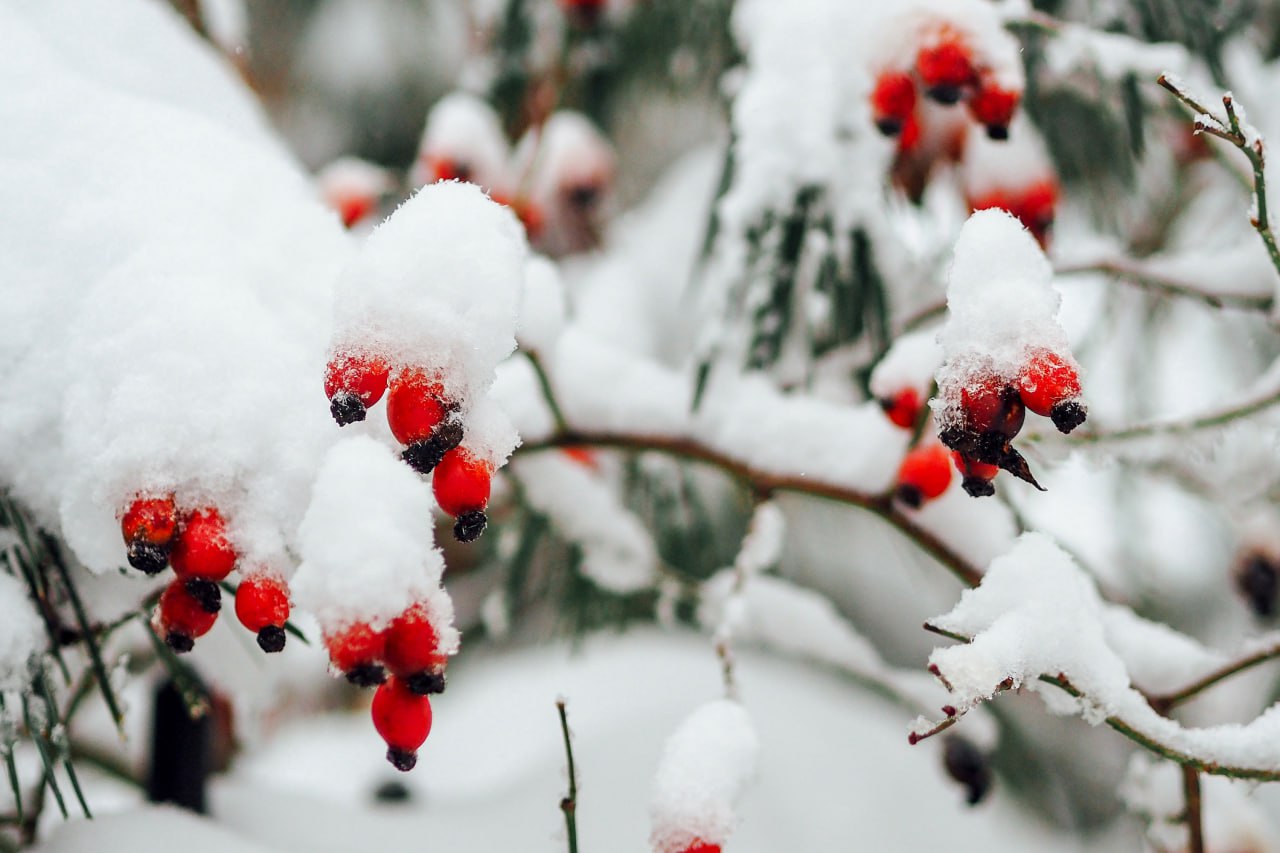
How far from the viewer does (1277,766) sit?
1.56 ft

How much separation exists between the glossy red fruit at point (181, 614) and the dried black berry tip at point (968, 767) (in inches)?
24.9

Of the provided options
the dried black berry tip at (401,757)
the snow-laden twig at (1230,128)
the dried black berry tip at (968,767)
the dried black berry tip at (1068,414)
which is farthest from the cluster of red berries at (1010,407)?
the dried black berry tip at (968,767)

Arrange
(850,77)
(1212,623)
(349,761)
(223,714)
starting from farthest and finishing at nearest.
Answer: (349,761), (1212,623), (223,714), (850,77)

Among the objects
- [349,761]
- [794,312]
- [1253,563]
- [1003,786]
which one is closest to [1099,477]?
[1253,563]

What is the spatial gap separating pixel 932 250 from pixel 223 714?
35.7 inches

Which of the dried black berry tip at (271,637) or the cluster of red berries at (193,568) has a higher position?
the cluster of red berries at (193,568)

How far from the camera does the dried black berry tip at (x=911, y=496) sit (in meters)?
0.64

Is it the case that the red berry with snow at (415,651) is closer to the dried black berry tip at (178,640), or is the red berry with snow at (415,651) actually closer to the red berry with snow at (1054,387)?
the dried black berry tip at (178,640)

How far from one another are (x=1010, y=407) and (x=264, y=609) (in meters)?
0.31

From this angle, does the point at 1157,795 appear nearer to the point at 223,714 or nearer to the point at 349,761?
the point at 223,714

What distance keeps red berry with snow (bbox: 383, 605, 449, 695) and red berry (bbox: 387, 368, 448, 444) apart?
0.22ft

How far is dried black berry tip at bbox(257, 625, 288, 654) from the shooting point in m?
0.40

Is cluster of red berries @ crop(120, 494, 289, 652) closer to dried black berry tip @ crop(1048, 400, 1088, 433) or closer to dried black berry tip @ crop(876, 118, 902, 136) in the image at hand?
dried black berry tip @ crop(1048, 400, 1088, 433)

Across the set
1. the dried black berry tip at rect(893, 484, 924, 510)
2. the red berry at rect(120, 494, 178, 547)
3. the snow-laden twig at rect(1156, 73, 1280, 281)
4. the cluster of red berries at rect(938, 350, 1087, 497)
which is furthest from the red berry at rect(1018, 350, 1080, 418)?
the red berry at rect(120, 494, 178, 547)
